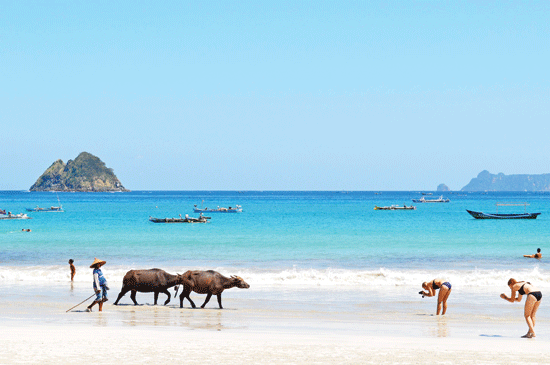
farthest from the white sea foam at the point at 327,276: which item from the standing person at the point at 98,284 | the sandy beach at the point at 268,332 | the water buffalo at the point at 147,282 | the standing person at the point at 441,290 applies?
the standing person at the point at 98,284

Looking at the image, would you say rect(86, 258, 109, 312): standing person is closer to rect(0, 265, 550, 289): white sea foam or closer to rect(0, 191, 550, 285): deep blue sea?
rect(0, 265, 550, 289): white sea foam

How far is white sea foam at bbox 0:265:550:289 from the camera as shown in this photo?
25047mm

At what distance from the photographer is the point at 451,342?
13438mm

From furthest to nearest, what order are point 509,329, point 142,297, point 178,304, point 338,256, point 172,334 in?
point 338,256, point 142,297, point 178,304, point 509,329, point 172,334

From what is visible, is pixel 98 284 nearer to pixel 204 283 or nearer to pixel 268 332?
pixel 204 283

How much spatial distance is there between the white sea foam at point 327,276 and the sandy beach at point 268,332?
433cm

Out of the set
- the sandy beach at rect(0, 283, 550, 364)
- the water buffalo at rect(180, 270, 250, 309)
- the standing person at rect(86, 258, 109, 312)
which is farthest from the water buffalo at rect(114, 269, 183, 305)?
the standing person at rect(86, 258, 109, 312)

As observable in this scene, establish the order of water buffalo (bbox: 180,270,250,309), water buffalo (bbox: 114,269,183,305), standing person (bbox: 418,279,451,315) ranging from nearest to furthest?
1. standing person (bbox: 418,279,451,315)
2. water buffalo (bbox: 180,270,250,309)
3. water buffalo (bbox: 114,269,183,305)

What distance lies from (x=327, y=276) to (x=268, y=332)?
521 inches

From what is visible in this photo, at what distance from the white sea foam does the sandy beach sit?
170 inches

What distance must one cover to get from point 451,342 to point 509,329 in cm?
274

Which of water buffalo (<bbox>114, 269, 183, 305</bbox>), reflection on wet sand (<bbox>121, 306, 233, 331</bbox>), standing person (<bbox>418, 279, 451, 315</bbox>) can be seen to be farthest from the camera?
water buffalo (<bbox>114, 269, 183, 305</bbox>)

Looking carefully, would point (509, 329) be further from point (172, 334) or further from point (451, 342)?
point (172, 334)

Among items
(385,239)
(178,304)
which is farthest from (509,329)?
(385,239)
